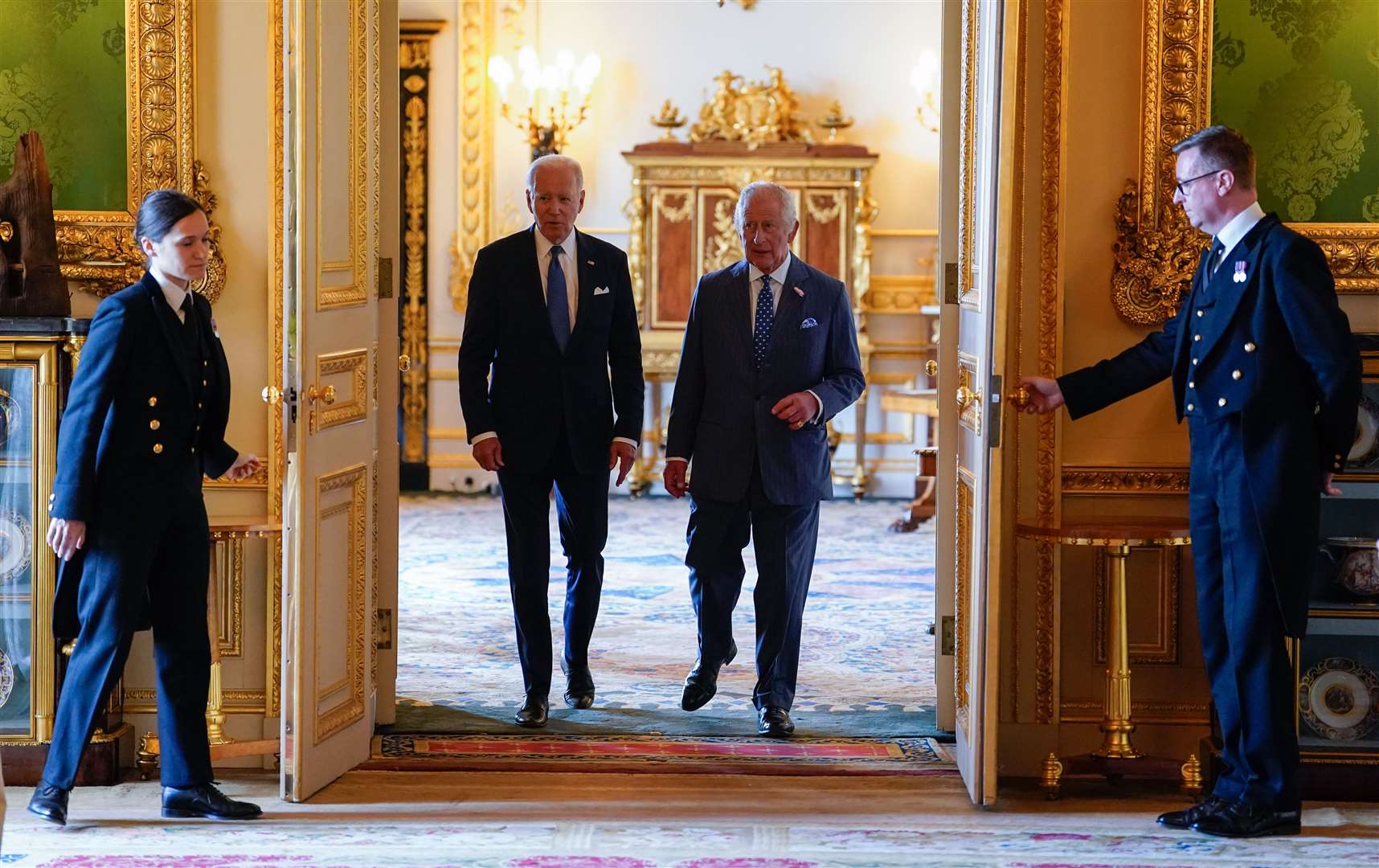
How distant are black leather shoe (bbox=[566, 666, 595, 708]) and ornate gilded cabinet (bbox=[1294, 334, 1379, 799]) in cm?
206

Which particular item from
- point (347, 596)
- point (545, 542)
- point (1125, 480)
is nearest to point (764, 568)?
point (545, 542)

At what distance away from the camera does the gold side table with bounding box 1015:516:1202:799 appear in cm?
408

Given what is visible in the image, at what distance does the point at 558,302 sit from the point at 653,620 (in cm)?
220

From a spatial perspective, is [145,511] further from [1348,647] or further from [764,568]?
[1348,647]

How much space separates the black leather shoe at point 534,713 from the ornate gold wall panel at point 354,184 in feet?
4.28

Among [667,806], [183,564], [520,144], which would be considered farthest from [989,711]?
[520,144]

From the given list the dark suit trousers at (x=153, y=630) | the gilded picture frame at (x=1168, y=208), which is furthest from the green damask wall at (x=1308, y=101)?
the dark suit trousers at (x=153, y=630)

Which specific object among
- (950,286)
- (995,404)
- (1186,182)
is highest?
(1186,182)

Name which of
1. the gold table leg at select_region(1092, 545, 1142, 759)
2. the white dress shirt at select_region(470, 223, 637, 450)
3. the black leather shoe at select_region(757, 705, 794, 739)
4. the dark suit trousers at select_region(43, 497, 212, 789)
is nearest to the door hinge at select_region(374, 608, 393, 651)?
the white dress shirt at select_region(470, 223, 637, 450)

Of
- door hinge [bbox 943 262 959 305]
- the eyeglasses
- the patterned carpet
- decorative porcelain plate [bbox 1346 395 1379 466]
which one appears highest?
the eyeglasses

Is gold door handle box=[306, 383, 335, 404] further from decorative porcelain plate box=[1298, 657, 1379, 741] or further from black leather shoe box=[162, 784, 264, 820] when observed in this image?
decorative porcelain plate box=[1298, 657, 1379, 741]

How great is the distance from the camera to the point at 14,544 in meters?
4.18

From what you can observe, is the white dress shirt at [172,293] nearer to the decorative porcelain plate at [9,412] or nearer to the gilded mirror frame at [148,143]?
the gilded mirror frame at [148,143]

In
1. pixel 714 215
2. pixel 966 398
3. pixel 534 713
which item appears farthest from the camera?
pixel 714 215
